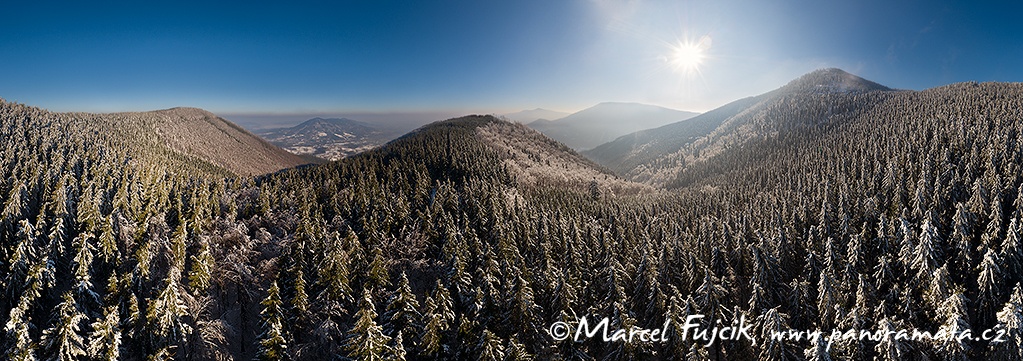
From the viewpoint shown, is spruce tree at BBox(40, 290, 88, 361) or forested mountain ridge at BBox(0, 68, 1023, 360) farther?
forested mountain ridge at BBox(0, 68, 1023, 360)

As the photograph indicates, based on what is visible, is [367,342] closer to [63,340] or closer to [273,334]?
[273,334]

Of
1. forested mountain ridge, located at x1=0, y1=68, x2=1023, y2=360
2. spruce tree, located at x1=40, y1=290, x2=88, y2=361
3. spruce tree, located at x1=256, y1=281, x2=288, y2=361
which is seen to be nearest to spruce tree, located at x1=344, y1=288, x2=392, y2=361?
forested mountain ridge, located at x1=0, y1=68, x2=1023, y2=360

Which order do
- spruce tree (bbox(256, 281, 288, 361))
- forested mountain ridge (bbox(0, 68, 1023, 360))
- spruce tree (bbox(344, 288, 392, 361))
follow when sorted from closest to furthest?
spruce tree (bbox(344, 288, 392, 361)) < spruce tree (bbox(256, 281, 288, 361)) < forested mountain ridge (bbox(0, 68, 1023, 360))

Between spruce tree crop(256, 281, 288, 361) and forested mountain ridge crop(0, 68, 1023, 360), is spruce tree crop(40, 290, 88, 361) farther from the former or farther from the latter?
spruce tree crop(256, 281, 288, 361)

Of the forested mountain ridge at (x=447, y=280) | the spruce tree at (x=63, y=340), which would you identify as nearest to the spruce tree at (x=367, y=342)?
the forested mountain ridge at (x=447, y=280)

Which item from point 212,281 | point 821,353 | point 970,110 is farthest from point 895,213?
point 970,110

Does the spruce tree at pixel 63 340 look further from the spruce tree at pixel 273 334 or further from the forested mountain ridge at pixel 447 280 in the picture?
the spruce tree at pixel 273 334

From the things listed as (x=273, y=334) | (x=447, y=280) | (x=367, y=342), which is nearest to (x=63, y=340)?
(x=273, y=334)

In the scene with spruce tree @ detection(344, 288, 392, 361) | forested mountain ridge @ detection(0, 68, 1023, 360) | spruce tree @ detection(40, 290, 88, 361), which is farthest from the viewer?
forested mountain ridge @ detection(0, 68, 1023, 360)

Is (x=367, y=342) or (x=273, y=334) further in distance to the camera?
(x=273, y=334)

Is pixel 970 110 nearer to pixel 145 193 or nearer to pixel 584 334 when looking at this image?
pixel 584 334

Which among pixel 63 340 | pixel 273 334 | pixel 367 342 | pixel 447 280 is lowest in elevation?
pixel 447 280

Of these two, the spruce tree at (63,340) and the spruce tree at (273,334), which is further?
the spruce tree at (273,334)
